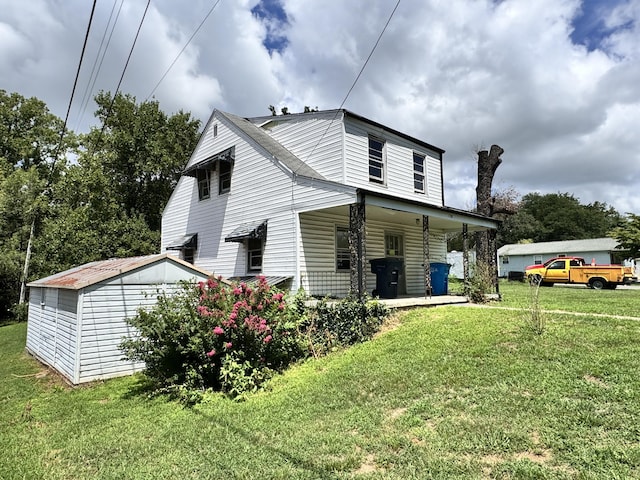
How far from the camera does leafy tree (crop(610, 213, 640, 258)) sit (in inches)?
930

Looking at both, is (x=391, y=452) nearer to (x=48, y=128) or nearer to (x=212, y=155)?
(x=212, y=155)

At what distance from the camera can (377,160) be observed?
1412 centimetres

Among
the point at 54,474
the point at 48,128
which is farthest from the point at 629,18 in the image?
the point at 48,128

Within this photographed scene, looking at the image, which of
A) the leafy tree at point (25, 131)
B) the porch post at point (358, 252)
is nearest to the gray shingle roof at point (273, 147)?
the porch post at point (358, 252)

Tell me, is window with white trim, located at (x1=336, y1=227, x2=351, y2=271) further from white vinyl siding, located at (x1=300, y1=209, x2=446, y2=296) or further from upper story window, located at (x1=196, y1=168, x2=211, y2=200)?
upper story window, located at (x1=196, y1=168, x2=211, y2=200)

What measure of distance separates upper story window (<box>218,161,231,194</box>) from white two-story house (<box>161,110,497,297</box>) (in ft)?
0.14

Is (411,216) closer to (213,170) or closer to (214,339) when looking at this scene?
(213,170)

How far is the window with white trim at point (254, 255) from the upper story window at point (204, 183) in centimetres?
360

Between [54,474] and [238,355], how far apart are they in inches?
119

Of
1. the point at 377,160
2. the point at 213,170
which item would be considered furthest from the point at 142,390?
the point at 377,160

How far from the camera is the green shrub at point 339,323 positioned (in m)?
8.15

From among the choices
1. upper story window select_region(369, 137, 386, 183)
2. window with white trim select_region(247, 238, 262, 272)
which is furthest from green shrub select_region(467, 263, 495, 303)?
window with white trim select_region(247, 238, 262, 272)

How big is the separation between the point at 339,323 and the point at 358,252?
1.96m

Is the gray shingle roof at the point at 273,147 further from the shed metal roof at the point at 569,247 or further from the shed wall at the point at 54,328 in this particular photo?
the shed metal roof at the point at 569,247
